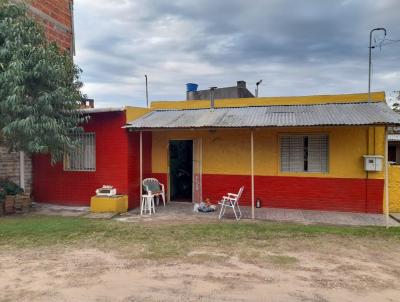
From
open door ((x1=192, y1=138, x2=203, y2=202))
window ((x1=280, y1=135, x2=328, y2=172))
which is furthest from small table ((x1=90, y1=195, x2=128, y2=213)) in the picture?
window ((x1=280, y1=135, x2=328, y2=172))

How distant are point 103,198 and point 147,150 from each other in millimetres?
2407

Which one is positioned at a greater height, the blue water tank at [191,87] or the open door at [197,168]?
the blue water tank at [191,87]

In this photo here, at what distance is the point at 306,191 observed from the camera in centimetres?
1036

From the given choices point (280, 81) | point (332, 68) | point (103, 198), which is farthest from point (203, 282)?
point (280, 81)

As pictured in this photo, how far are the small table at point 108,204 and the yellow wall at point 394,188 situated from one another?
7819 mm

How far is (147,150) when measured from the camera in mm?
11656

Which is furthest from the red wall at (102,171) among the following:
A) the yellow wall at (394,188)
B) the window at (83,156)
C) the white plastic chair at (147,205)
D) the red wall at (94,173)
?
the yellow wall at (394,188)

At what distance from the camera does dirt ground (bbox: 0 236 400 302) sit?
425cm

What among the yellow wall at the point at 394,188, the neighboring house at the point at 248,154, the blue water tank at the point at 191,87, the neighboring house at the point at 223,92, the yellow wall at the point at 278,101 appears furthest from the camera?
the blue water tank at the point at 191,87

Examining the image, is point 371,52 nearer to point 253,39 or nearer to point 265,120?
point 253,39

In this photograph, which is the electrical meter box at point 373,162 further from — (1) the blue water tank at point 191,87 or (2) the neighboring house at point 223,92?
(1) the blue water tank at point 191,87

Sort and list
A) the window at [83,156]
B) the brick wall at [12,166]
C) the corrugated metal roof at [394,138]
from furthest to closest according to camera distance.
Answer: the corrugated metal roof at [394,138]
the window at [83,156]
the brick wall at [12,166]

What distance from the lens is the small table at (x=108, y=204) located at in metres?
9.89

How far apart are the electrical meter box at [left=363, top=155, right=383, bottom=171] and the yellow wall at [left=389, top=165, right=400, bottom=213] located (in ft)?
2.47
